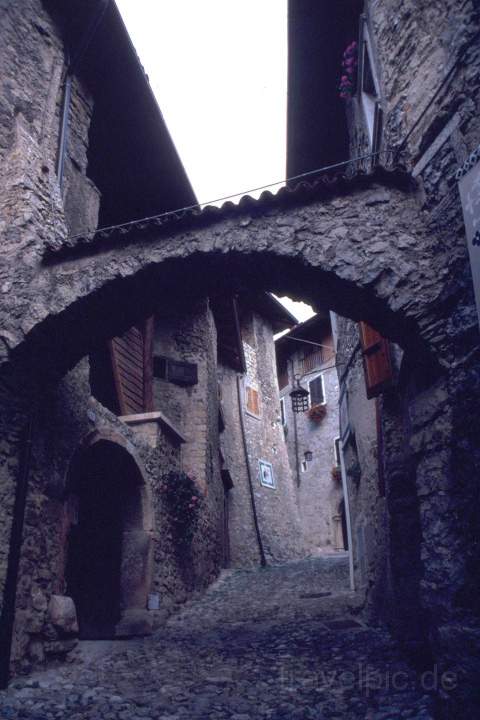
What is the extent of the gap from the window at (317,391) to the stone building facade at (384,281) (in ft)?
53.1

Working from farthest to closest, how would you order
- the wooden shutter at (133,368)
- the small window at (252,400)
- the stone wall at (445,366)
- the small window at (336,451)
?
the small window at (336,451) < the small window at (252,400) < the wooden shutter at (133,368) < the stone wall at (445,366)

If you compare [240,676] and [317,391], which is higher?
[317,391]

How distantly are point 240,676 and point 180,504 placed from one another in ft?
13.4

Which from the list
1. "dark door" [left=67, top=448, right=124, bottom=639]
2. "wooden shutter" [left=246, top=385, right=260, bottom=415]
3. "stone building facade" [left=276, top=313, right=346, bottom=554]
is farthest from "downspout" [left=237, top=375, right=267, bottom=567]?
"dark door" [left=67, top=448, right=124, bottom=639]

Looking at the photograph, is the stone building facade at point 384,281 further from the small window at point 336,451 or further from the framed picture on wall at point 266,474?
the small window at point 336,451

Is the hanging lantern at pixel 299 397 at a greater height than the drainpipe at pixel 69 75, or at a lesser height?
lesser

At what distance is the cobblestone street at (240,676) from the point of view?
344 cm

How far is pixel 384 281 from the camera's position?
3.88 metres

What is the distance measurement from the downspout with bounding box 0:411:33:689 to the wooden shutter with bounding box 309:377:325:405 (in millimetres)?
17279

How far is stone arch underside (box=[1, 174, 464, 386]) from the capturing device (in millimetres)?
3848

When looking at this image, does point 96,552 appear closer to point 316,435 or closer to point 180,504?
point 180,504

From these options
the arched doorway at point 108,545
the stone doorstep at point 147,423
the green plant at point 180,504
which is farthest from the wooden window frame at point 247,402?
the arched doorway at point 108,545

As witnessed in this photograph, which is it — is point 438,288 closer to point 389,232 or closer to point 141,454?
point 389,232

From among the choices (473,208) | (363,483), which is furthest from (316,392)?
(473,208)
